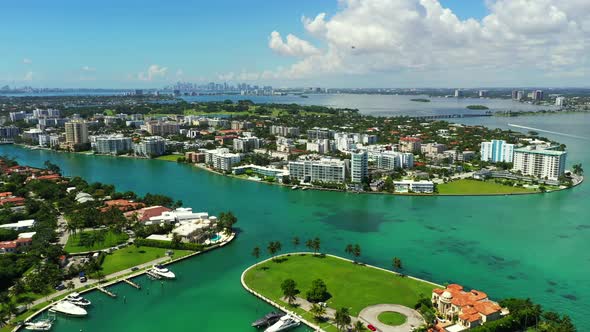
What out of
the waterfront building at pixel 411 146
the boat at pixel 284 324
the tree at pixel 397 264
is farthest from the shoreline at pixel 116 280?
the waterfront building at pixel 411 146

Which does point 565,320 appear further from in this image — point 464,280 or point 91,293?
point 91,293

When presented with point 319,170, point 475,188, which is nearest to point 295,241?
point 319,170

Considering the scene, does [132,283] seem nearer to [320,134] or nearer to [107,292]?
[107,292]

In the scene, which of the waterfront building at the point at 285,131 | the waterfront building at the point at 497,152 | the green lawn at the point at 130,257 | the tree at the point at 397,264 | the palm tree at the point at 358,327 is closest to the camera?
the palm tree at the point at 358,327

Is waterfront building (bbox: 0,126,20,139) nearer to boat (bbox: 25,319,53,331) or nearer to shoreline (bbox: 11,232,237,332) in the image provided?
shoreline (bbox: 11,232,237,332)

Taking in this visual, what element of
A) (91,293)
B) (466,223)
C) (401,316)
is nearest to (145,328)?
(91,293)

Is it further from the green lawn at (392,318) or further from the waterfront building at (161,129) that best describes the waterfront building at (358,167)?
the waterfront building at (161,129)
